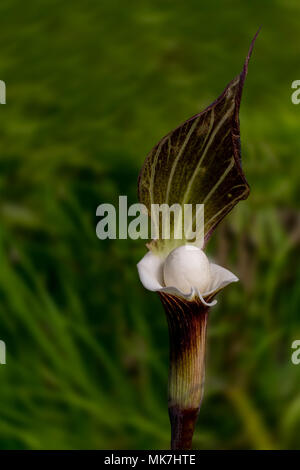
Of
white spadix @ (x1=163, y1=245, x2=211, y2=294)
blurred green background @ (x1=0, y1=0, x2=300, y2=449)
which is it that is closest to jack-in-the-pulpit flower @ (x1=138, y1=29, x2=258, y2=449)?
white spadix @ (x1=163, y1=245, x2=211, y2=294)

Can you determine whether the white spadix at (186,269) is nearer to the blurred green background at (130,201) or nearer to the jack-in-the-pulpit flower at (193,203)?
the jack-in-the-pulpit flower at (193,203)

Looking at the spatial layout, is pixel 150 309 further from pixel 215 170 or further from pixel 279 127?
pixel 215 170

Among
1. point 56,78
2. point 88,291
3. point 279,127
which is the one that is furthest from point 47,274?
point 279,127

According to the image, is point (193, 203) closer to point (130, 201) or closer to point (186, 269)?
point (186, 269)

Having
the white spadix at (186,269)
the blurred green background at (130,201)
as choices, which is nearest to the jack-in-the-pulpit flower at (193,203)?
the white spadix at (186,269)

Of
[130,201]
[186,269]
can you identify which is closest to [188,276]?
[186,269]
